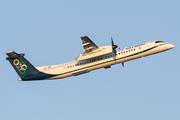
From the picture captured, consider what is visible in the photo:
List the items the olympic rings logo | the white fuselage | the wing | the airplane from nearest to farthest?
the wing → the airplane → the white fuselage → the olympic rings logo

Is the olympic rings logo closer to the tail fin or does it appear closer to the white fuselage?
the tail fin

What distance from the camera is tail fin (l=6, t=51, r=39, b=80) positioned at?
4225cm

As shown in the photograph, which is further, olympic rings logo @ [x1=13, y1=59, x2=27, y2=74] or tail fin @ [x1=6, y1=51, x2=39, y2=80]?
olympic rings logo @ [x1=13, y1=59, x2=27, y2=74]

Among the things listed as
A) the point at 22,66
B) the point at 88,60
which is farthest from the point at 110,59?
the point at 22,66

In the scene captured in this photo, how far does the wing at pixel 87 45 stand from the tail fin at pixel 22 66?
8.51m

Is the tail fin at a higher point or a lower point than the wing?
lower

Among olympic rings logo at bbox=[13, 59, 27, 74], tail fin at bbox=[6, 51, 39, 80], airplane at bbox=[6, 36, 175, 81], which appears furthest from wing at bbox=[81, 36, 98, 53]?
olympic rings logo at bbox=[13, 59, 27, 74]

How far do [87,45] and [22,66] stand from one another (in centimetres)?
1043

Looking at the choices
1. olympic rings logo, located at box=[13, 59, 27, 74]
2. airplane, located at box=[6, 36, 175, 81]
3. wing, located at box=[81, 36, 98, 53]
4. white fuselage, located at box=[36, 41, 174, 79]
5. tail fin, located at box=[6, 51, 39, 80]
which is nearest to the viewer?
wing, located at box=[81, 36, 98, 53]

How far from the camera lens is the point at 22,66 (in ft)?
140

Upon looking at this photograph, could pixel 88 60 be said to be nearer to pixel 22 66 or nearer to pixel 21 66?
pixel 22 66

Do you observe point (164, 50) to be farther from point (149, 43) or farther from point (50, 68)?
point (50, 68)

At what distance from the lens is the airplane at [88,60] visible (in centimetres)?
4053

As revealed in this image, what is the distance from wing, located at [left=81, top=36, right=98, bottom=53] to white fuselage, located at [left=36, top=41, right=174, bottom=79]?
1.83 metres
